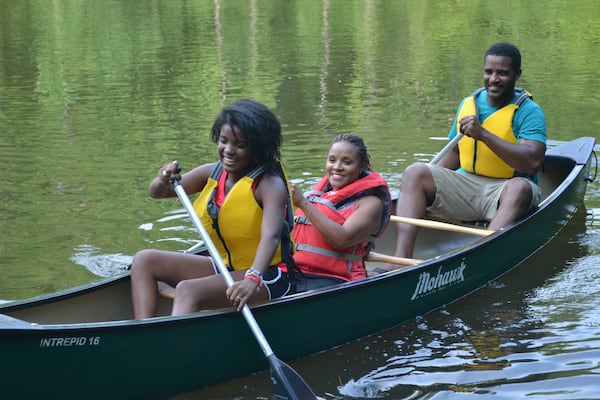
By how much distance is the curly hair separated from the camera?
13.7 ft

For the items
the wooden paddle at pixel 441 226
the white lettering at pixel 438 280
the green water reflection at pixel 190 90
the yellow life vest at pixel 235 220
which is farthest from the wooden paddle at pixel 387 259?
the green water reflection at pixel 190 90

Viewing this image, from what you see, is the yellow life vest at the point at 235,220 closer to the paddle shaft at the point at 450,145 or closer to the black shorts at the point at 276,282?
the black shorts at the point at 276,282

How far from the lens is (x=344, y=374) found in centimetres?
469

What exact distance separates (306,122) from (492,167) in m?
Result: 4.73

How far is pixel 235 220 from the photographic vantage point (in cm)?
432

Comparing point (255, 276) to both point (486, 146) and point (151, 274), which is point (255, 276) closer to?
point (151, 274)

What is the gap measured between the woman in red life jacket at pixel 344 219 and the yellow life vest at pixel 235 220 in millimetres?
358

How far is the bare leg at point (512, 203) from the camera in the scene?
18.8ft

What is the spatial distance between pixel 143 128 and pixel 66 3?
1486 cm

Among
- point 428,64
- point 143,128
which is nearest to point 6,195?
point 143,128

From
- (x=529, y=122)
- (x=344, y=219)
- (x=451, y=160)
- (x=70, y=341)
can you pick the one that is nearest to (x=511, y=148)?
(x=529, y=122)

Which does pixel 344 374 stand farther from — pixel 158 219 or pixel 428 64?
pixel 428 64

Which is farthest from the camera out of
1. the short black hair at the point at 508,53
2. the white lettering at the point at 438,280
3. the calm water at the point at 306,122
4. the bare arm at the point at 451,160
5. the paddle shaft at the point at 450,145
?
the bare arm at the point at 451,160

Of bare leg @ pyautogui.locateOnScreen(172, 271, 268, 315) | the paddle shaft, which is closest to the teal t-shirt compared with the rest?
the paddle shaft
